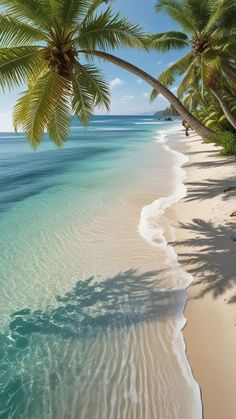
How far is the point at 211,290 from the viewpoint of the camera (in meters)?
5.64

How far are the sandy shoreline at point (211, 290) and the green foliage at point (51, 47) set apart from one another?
4792 millimetres

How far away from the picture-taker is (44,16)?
7926 millimetres

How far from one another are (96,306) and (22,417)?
2207 mm

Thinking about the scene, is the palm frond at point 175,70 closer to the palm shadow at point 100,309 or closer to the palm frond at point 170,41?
the palm frond at point 170,41

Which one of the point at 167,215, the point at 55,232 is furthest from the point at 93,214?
the point at 167,215

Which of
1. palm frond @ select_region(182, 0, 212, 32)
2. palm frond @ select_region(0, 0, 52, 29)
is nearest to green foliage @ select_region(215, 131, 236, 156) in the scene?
palm frond @ select_region(182, 0, 212, 32)

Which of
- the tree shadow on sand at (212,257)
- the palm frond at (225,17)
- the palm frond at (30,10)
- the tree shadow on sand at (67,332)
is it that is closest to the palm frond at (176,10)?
the palm frond at (225,17)

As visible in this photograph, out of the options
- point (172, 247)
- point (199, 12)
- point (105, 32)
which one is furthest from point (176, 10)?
point (172, 247)

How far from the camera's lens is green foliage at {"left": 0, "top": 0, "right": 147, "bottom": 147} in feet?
25.6

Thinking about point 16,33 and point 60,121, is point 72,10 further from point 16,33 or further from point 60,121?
point 60,121

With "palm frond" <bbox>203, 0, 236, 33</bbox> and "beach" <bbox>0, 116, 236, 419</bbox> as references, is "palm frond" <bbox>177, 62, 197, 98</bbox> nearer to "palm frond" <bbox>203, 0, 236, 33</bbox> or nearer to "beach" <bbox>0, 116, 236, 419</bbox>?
"palm frond" <bbox>203, 0, 236, 33</bbox>

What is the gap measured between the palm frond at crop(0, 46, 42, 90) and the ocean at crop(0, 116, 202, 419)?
431 centimetres

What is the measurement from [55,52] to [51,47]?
0.17m

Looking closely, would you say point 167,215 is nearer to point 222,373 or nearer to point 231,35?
point 222,373
